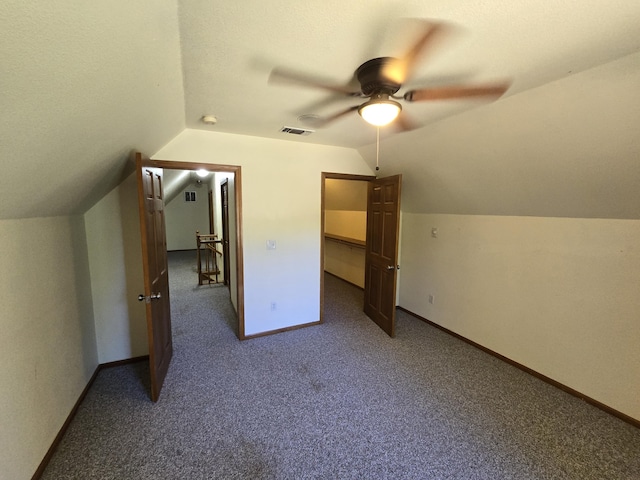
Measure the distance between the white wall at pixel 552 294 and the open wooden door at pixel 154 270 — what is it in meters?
3.20

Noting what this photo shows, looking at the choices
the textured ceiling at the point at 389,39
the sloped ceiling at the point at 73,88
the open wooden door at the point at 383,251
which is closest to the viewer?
the sloped ceiling at the point at 73,88

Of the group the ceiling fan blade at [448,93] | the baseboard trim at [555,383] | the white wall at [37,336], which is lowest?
the baseboard trim at [555,383]

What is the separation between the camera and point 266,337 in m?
3.25

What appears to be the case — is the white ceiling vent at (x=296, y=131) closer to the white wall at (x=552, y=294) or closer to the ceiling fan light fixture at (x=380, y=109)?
the ceiling fan light fixture at (x=380, y=109)

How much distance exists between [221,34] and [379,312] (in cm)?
325

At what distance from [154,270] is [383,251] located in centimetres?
250

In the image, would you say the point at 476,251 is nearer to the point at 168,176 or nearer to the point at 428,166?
the point at 428,166

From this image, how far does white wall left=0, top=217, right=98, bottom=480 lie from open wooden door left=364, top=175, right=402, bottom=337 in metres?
3.00

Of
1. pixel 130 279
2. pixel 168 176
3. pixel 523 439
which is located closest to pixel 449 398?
pixel 523 439

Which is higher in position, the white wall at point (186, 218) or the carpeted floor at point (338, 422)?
the white wall at point (186, 218)

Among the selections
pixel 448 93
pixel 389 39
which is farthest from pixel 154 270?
pixel 448 93

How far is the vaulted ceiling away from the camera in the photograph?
92cm

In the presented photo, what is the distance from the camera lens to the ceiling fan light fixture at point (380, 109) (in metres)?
1.48

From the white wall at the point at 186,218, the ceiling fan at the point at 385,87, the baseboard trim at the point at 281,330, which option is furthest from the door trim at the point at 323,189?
the white wall at the point at 186,218
